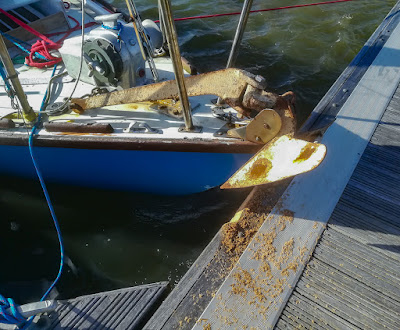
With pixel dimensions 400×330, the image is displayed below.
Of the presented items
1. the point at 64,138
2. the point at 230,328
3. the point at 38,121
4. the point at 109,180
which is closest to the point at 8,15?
the point at 38,121

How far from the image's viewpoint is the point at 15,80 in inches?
149

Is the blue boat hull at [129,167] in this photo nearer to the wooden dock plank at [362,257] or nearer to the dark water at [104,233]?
the dark water at [104,233]

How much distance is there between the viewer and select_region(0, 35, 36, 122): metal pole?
3.61 meters

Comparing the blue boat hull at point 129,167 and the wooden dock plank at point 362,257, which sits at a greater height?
the blue boat hull at point 129,167

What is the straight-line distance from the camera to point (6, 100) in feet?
15.1

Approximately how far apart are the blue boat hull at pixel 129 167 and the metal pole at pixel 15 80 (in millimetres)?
447

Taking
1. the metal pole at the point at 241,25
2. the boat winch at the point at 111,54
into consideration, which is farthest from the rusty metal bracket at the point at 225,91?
the metal pole at the point at 241,25

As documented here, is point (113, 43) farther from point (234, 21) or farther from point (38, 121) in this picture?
point (234, 21)

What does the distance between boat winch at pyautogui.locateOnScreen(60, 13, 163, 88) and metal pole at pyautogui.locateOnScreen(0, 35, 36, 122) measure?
2.81 feet

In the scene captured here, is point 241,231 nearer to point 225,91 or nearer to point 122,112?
point 225,91

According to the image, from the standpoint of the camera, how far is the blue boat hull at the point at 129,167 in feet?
12.5

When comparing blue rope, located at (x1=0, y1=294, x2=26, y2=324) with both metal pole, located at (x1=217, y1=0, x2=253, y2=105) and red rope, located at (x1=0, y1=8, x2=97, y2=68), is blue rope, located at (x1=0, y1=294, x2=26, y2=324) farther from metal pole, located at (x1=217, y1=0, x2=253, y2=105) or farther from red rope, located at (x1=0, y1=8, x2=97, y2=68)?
red rope, located at (x1=0, y1=8, x2=97, y2=68)

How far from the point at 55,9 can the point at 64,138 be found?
3417 millimetres

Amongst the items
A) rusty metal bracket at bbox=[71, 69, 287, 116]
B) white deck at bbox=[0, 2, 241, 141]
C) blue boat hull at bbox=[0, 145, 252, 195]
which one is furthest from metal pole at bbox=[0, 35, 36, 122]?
rusty metal bracket at bbox=[71, 69, 287, 116]
